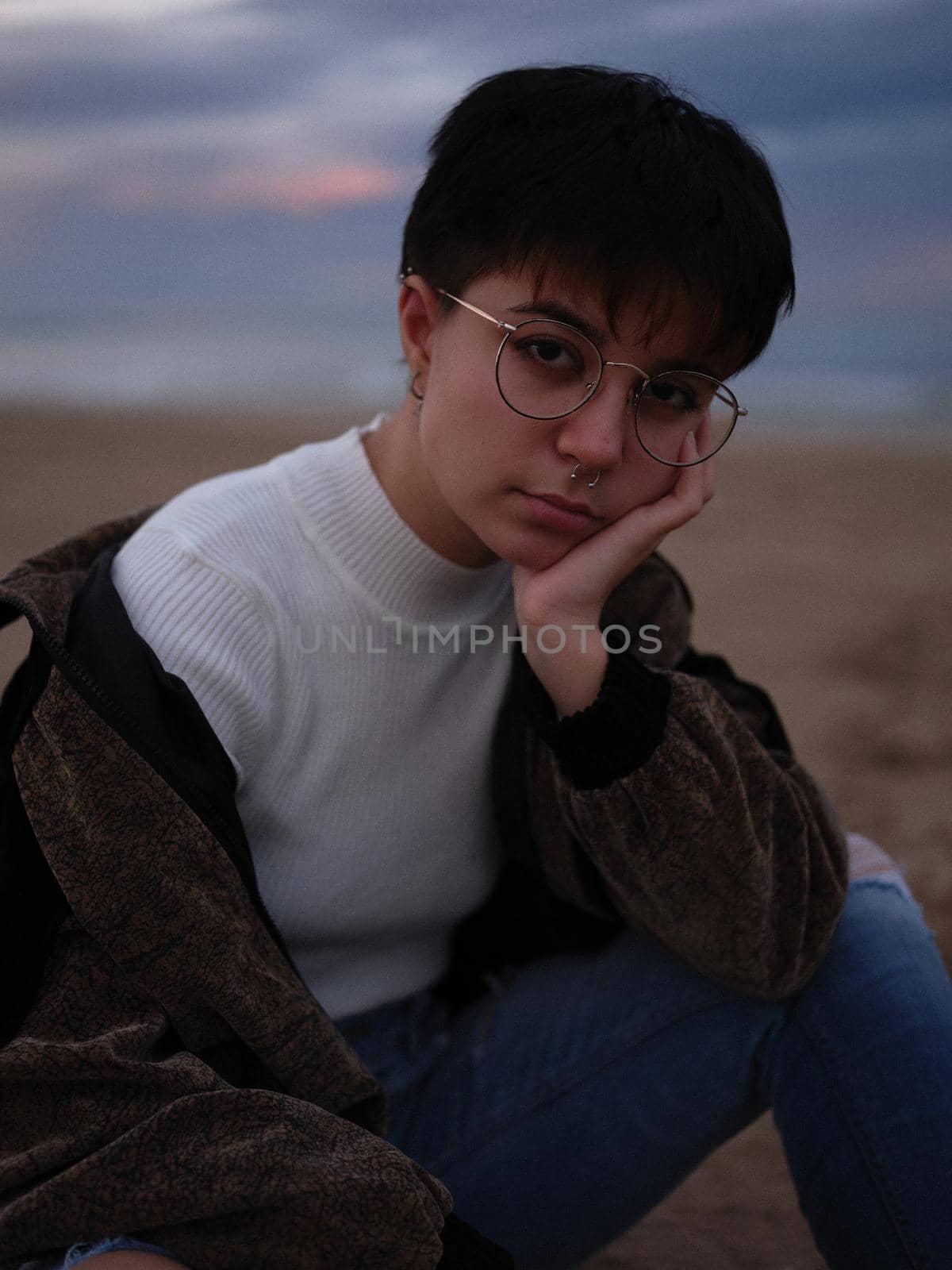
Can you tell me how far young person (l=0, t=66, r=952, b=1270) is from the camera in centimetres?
129

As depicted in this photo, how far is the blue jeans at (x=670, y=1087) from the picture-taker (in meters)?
1.61

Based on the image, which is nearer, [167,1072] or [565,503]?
[167,1072]

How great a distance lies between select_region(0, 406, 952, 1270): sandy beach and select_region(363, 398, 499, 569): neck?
1273 mm

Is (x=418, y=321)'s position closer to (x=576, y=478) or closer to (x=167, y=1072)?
(x=576, y=478)

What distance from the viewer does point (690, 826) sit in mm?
1574

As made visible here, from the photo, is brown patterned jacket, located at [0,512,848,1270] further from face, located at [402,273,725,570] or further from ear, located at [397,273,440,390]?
A: ear, located at [397,273,440,390]

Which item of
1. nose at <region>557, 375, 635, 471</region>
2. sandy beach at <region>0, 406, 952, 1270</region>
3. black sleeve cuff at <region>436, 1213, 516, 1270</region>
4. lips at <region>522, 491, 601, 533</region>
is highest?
nose at <region>557, 375, 635, 471</region>

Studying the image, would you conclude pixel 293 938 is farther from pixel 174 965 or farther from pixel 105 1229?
pixel 105 1229

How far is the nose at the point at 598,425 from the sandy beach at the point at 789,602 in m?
1.42

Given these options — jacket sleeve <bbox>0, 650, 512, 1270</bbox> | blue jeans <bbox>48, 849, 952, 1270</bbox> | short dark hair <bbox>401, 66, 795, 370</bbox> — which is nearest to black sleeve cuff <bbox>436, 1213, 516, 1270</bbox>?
jacket sleeve <bbox>0, 650, 512, 1270</bbox>

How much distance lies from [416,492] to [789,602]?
4.52 metres

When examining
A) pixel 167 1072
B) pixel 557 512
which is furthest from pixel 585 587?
pixel 167 1072

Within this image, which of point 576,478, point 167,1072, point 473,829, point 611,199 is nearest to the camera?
point 167,1072

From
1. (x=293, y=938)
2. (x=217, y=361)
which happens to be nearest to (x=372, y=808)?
(x=293, y=938)
